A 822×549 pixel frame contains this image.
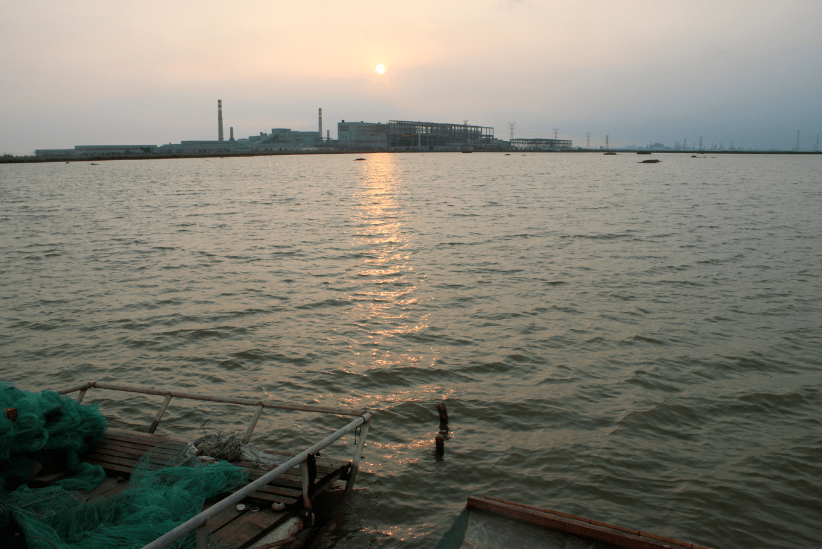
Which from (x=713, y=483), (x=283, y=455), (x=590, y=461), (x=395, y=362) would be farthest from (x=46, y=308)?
(x=713, y=483)

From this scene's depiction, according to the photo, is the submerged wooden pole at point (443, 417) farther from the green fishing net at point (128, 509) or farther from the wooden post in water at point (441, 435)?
the green fishing net at point (128, 509)

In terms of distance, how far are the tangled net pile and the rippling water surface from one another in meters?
1.85

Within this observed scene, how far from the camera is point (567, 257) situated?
898 inches

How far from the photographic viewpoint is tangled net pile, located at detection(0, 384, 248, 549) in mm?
5086

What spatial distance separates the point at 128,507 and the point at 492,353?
8.34 metres

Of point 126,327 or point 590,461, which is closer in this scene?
point 590,461

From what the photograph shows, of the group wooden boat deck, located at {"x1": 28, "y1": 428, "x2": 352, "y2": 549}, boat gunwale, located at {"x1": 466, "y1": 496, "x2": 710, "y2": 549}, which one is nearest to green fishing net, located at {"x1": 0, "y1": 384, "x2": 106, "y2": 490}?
wooden boat deck, located at {"x1": 28, "y1": 428, "x2": 352, "y2": 549}

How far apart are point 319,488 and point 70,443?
3.15 meters

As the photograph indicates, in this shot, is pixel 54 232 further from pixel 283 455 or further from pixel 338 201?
pixel 283 455

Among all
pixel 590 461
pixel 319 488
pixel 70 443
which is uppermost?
pixel 70 443

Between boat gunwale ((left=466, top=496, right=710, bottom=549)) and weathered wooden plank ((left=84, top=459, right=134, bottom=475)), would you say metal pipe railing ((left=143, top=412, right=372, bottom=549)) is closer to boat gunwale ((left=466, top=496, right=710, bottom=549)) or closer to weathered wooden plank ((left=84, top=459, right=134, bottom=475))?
boat gunwale ((left=466, top=496, right=710, bottom=549))

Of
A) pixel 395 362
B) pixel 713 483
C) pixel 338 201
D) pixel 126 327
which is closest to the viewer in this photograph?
pixel 713 483

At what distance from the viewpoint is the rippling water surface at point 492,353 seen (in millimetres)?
7594

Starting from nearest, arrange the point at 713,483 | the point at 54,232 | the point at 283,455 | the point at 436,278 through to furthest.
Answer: the point at 283,455
the point at 713,483
the point at 436,278
the point at 54,232
